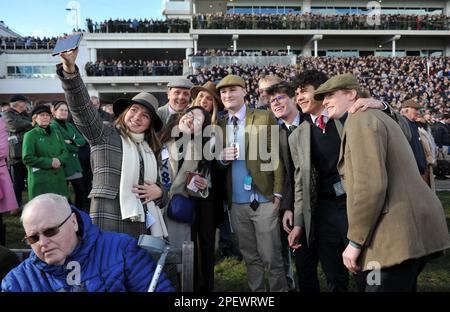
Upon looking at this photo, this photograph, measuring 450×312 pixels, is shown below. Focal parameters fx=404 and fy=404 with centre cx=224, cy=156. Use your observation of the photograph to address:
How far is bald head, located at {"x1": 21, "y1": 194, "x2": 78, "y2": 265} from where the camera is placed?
200 cm

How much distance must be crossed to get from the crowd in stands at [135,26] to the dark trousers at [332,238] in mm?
34987

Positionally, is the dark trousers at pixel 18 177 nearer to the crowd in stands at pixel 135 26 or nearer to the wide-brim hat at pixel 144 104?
the wide-brim hat at pixel 144 104

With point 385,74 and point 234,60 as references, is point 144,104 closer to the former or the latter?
point 234,60

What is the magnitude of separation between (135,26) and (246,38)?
1101 centimetres

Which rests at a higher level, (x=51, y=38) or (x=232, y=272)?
(x=51, y=38)

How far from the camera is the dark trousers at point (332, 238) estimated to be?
3178 millimetres

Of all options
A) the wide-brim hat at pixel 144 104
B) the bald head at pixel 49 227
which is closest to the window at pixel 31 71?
the wide-brim hat at pixel 144 104

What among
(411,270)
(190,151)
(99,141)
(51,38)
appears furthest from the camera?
(51,38)

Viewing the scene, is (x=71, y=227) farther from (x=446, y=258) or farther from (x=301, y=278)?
(x=446, y=258)

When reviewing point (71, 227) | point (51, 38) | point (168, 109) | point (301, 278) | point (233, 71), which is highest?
point (51, 38)

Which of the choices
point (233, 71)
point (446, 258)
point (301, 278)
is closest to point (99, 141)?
point (301, 278)

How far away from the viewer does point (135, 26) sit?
35.8m
